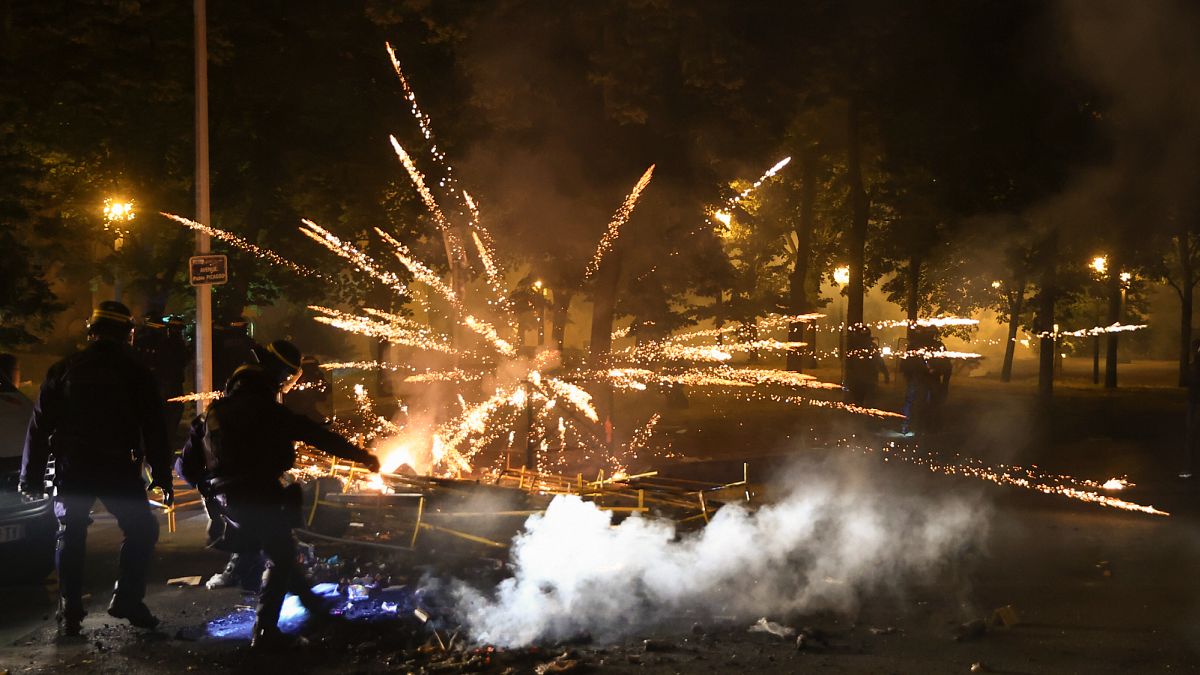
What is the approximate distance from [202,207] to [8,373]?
3011mm

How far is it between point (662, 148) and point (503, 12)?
318cm

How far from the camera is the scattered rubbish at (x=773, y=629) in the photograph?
5.88m

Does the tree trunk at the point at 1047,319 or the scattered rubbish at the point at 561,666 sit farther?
the tree trunk at the point at 1047,319

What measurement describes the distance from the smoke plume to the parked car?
3115mm

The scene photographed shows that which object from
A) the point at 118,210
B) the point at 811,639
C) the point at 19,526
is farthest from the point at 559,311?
the point at 811,639

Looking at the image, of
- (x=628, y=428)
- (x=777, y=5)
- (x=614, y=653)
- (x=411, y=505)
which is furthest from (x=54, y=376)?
(x=628, y=428)

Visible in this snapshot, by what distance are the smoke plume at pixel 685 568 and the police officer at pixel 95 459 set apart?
2.02 m

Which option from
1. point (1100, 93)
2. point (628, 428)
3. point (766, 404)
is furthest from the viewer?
point (766, 404)

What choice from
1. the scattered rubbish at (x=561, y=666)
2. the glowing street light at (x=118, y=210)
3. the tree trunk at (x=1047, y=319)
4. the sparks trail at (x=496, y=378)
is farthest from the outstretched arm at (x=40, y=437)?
the tree trunk at (x=1047, y=319)

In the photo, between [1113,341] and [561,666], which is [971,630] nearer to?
[561,666]

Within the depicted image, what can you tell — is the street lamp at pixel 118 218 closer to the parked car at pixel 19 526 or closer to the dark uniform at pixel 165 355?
the dark uniform at pixel 165 355

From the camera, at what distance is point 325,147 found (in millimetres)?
19406

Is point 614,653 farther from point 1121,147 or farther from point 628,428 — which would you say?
point 628,428

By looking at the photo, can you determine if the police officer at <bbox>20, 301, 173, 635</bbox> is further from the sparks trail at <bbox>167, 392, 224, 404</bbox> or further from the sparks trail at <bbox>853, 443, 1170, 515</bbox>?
the sparks trail at <bbox>853, 443, 1170, 515</bbox>
